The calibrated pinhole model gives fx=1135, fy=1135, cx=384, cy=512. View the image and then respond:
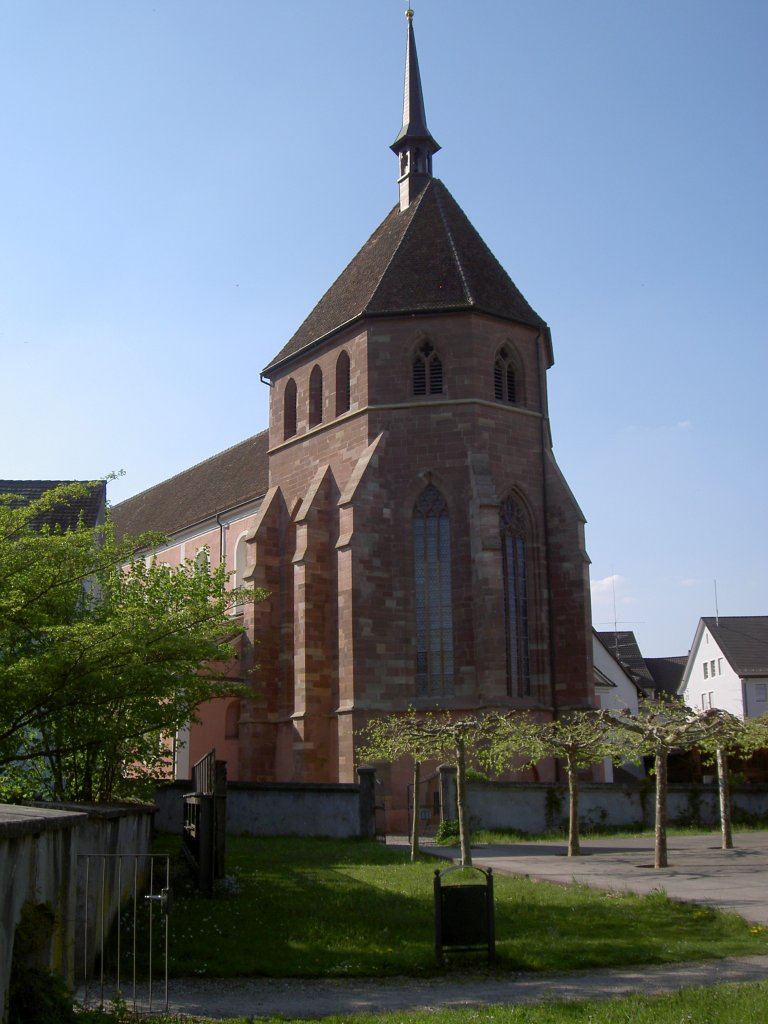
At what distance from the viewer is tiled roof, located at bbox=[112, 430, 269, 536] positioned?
44331mm

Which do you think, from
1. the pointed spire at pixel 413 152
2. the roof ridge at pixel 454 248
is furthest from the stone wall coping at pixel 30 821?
the pointed spire at pixel 413 152

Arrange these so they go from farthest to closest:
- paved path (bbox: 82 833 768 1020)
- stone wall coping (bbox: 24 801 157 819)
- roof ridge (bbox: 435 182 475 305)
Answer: roof ridge (bbox: 435 182 475 305) < stone wall coping (bbox: 24 801 157 819) < paved path (bbox: 82 833 768 1020)

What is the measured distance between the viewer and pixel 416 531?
30.9 meters

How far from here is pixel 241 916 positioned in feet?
40.9

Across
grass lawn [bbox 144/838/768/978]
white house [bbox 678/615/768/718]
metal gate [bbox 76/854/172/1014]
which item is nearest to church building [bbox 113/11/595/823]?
grass lawn [bbox 144/838/768/978]

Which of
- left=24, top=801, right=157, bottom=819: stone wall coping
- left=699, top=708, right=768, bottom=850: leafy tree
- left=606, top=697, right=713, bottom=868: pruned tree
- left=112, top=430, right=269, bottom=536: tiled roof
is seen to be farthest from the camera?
left=112, top=430, right=269, bottom=536: tiled roof

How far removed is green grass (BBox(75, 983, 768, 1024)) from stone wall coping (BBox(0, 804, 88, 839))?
52.6 inches

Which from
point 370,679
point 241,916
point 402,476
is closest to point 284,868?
point 241,916

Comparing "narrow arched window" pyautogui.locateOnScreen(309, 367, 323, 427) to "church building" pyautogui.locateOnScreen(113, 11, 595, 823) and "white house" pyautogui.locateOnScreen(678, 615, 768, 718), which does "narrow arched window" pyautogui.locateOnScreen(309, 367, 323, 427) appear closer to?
"church building" pyautogui.locateOnScreen(113, 11, 595, 823)

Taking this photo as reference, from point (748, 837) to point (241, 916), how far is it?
16.4 m

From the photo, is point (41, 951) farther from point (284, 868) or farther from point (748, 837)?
point (748, 837)

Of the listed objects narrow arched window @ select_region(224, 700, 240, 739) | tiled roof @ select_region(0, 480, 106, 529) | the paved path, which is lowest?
the paved path

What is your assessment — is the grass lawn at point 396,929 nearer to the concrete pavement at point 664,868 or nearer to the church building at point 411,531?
the concrete pavement at point 664,868

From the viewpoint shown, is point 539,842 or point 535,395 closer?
point 539,842
